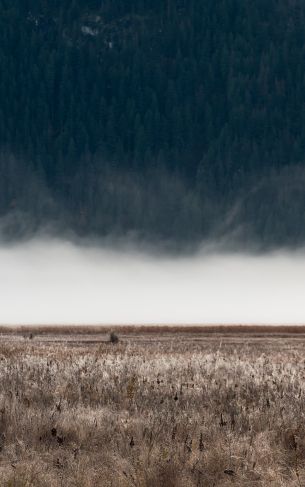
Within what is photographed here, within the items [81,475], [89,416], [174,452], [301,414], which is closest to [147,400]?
[89,416]

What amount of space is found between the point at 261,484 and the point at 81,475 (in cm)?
234

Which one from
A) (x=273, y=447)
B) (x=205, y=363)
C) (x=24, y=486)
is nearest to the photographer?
(x=24, y=486)

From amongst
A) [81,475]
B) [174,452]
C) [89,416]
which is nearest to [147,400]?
[89,416]

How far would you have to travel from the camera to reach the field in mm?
10578

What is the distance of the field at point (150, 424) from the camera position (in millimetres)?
10578

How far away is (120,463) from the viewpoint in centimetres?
1088

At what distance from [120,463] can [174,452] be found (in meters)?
0.96

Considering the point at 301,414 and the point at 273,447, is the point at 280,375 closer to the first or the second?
the point at 301,414

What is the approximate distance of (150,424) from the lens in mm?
13383

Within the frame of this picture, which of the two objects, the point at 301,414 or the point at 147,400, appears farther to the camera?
the point at 147,400

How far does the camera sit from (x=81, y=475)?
1034 cm

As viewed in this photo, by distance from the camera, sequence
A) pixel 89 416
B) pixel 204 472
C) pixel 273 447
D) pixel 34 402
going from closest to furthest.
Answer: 1. pixel 204 472
2. pixel 273 447
3. pixel 89 416
4. pixel 34 402

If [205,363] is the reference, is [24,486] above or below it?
below

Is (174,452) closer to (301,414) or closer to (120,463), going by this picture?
(120,463)
